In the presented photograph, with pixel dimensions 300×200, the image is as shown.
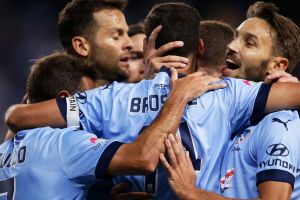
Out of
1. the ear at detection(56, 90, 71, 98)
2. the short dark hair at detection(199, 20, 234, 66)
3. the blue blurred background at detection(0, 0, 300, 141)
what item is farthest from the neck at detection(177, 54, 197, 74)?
the blue blurred background at detection(0, 0, 300, 141)

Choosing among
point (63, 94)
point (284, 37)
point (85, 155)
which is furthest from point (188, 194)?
point (284, 37)

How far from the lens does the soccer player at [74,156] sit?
2.87m

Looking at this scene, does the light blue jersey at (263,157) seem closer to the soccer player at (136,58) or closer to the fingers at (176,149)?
the fingers at (176,149)

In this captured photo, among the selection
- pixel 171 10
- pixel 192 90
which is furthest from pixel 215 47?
pixel 192 90

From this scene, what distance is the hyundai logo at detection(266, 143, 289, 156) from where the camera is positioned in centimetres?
284

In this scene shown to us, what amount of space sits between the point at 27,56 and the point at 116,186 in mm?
6757

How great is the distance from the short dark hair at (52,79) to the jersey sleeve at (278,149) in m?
1.30

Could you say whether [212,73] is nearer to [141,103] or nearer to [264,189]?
[141,103]

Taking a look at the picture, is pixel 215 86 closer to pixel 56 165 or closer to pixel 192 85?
pixel 192 85

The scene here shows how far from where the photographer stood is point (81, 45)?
499 cm

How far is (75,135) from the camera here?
10.1 ft

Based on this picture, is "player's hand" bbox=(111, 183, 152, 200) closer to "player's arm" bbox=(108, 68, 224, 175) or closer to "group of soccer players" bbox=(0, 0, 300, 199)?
"group of soccer players" bbox=(0, 0, 300, 199)

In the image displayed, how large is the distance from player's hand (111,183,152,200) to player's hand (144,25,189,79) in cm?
69

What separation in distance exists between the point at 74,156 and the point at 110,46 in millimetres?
2135
